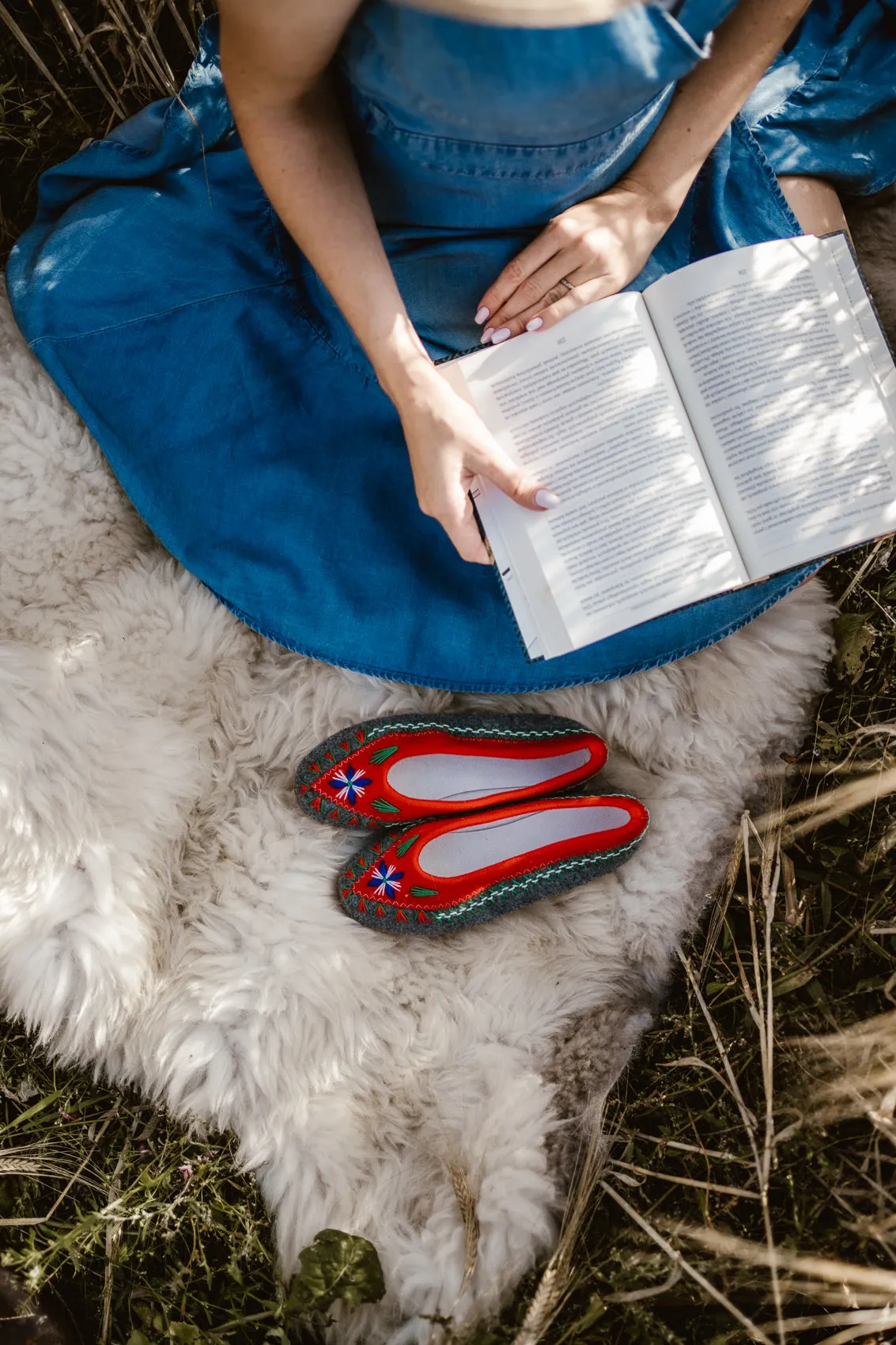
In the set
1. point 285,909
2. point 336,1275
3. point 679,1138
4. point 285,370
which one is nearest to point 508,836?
point 285,909

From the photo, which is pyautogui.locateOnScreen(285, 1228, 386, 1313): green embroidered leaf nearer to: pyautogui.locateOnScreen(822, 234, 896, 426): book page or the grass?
the grass

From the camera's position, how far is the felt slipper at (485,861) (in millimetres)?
1204

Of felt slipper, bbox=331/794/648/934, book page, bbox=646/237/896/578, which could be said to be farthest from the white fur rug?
book page, bbox=646/237/896/578

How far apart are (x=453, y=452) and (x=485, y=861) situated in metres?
0.62

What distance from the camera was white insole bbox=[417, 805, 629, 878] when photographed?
125 centimetres

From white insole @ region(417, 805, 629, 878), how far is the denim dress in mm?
215

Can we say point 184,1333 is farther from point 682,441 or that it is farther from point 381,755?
point 682,441

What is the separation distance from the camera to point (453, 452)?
89cm

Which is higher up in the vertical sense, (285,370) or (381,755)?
(285,370)

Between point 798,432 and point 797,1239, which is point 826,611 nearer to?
point 798,432

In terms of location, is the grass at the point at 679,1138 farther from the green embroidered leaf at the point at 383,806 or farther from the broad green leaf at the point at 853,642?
the green embroidered leaf at the point at 383,806

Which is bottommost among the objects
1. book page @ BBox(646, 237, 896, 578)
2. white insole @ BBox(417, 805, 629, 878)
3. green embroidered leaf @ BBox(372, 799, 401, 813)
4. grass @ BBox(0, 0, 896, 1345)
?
grass @ BBox(0, 0, 896, 1345)

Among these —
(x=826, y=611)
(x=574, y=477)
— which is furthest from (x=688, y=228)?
(x=826, y=611)

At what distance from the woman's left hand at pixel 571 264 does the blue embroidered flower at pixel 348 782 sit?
588mm
